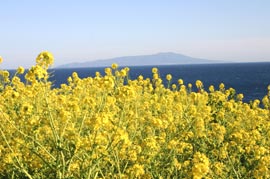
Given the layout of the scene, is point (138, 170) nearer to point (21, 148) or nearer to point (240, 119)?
point (21, 148)

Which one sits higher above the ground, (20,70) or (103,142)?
(20,70)

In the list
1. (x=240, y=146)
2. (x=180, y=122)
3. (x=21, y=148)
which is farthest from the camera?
(x=180, y=122)

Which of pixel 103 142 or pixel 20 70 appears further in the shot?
pixel 20 70

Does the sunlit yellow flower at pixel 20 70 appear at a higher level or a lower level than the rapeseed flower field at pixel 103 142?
higher

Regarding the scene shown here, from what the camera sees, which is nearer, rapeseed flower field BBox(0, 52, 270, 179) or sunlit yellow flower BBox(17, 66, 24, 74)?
rapeseed flower field BBox(0, 52, 270, 179)

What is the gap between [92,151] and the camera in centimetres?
414

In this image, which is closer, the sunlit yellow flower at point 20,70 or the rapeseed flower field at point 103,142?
the rapeseed flower field at point 103,142

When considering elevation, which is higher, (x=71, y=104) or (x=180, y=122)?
(x=71, y=104)

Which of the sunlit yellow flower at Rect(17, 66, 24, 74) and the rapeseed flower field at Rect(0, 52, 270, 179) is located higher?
the sunlit yellow flower at Rect(17, 66, 24, 74)

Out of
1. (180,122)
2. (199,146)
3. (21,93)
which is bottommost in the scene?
(199,146)

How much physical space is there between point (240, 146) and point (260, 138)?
2.31 ft

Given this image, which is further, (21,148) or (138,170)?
(21,148)

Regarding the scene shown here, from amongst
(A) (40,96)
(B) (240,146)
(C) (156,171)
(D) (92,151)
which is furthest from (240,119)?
(D) (92,151)

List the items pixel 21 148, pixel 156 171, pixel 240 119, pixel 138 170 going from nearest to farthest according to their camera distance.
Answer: pixel 138 170
pixel 156 171
pixel 21 148
pixel 240 119
